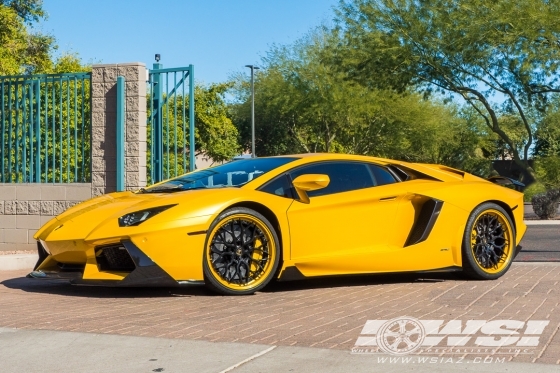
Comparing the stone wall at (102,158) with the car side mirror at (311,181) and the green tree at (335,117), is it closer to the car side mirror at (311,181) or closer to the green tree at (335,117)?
the car side mirror at (311,181)

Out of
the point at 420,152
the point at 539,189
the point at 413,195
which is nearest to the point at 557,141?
the point at 420,152

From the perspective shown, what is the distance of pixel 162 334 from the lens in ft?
19.8

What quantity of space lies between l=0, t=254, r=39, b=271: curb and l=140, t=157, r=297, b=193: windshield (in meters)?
2.97

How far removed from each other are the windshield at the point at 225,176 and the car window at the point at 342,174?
22cm

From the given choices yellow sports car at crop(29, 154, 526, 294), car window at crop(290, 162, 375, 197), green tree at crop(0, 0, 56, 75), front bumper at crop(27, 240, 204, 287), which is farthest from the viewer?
green tree at crop(0, 0, 56, 75)

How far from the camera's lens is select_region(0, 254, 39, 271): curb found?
1111 centimetres

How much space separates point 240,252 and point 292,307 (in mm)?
902

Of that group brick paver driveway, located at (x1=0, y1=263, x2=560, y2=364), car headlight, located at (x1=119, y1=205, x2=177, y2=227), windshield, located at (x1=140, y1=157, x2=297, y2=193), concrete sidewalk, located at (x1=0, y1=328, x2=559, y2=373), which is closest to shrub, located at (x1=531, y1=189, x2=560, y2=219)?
brick paver driveway, located at (x1=0, y1=263, x2=560, y2=364)

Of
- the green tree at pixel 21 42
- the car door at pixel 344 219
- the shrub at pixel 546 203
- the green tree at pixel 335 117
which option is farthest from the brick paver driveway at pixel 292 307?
the green tree at pixel 335 117

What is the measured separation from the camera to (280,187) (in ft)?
27.4

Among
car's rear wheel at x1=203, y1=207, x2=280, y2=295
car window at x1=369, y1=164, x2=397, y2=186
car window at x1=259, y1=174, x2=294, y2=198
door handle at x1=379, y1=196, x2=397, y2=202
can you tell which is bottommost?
car's rear wheel at x1=203, y1=207, x2=280, y2=295

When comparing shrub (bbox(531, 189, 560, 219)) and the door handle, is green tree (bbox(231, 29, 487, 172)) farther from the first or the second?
the door handle

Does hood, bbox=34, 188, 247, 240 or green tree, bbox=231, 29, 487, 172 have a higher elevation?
green tree, bbox=231, 29, 487, 172

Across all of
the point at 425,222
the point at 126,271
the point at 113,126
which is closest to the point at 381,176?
the point at 425,222
